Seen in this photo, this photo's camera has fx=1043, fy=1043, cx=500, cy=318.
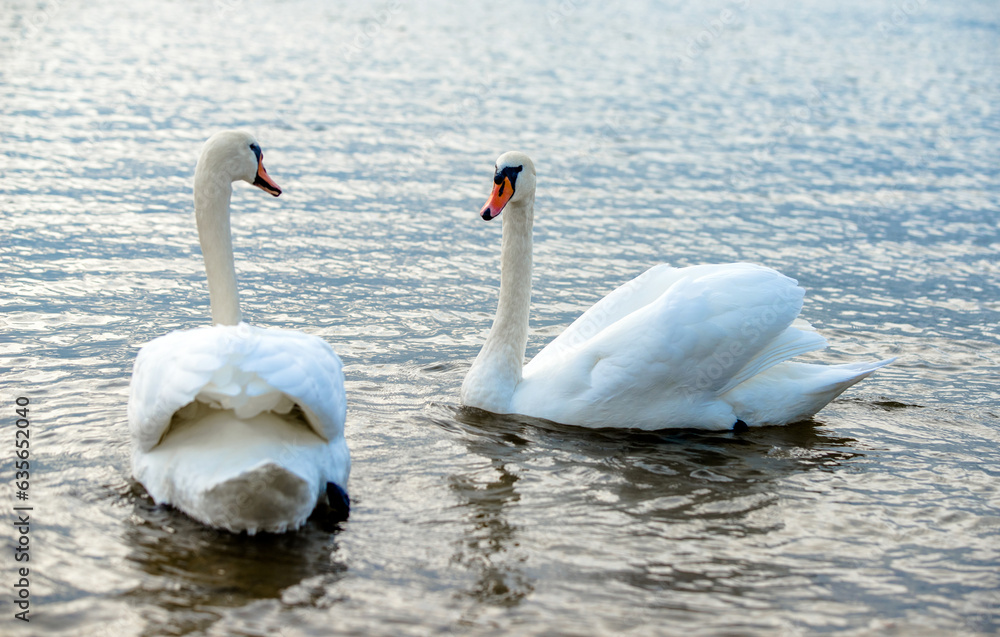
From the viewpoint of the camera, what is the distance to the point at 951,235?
42.1 ft

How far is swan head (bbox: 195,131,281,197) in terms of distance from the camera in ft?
21.1

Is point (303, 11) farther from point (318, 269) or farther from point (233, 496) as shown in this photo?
Answer: point (233, 496)

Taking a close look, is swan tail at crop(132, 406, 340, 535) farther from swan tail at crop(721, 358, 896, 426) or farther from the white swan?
swan tail at crop(721, 358, 896, 426)

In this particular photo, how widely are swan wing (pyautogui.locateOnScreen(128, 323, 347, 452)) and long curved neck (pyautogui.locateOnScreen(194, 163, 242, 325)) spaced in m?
0.94

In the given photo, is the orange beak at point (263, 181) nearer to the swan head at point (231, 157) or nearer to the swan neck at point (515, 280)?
the swan head at point (231, 157)

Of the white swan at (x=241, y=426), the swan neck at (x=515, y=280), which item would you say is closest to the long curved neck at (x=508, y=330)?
the swan neck at (x=515, y=280)

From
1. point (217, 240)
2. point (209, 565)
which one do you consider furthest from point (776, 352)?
point (209, 565)

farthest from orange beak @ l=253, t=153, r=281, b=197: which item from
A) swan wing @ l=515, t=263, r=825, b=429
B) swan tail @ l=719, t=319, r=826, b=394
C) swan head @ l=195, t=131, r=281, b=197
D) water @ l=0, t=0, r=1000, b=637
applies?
swan tail @ l=719, t=319, r=826, b=394

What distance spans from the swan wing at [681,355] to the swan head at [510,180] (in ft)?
3.87

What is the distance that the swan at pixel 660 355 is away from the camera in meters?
7.09

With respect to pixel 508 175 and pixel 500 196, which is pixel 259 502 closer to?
pixel 500 196

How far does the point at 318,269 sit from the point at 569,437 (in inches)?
171

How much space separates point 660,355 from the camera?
23.0 ft

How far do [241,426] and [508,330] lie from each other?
298 centimetres
